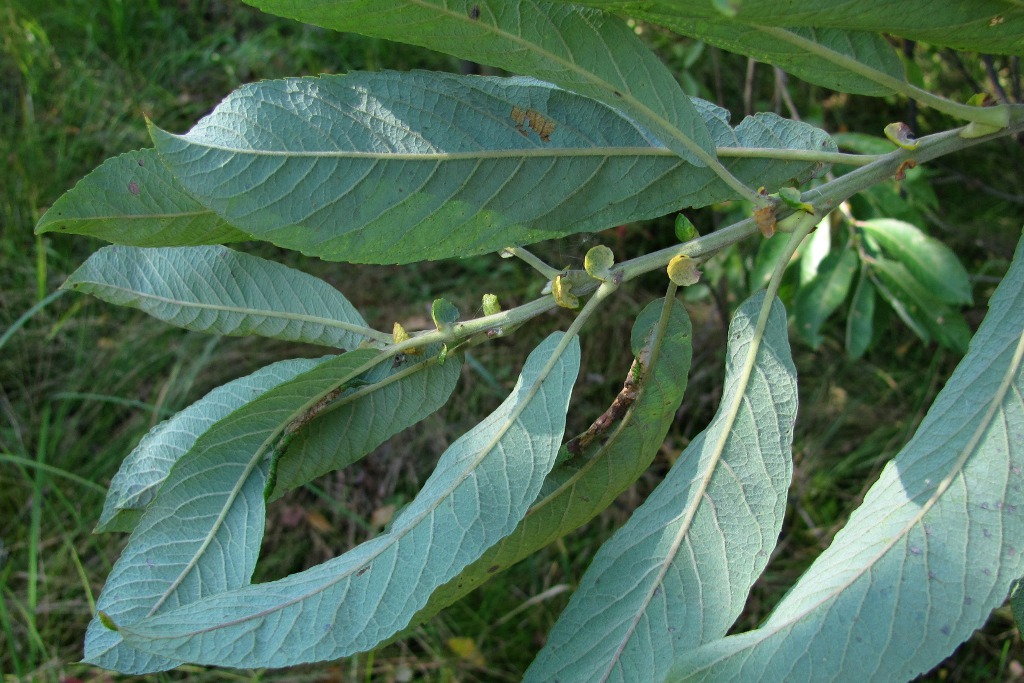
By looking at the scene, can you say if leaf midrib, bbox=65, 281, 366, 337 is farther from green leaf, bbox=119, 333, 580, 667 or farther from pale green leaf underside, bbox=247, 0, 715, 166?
pale green leaf underside, bbox=247, 0, 715, 166

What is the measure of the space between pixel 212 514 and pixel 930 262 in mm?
1583

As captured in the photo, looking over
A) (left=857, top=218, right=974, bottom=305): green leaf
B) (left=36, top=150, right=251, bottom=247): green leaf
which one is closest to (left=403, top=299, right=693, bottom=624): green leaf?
(left=36, top=150, right=251, bottom=247): green leaf

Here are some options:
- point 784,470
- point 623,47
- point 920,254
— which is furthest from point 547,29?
point 920,254

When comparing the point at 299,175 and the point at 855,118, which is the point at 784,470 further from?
the point at 855,118

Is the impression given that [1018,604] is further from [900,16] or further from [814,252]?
[814,252]

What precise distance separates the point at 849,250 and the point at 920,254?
6.6 inches

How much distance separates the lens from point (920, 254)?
1.87 meters

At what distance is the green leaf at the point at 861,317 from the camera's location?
80.6 inches

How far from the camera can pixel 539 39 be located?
0.86m

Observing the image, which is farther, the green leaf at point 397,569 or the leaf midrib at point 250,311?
the leaf midrib at point 250,311

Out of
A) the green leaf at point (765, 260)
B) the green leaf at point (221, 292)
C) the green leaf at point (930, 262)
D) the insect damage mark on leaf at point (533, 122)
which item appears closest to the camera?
the insect damage mark on leaf at point (533, 122)

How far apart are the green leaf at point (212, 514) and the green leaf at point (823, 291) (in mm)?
1283

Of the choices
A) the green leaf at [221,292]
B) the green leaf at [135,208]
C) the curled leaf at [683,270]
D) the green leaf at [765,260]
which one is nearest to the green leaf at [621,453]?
the curled leaf at [683,270]

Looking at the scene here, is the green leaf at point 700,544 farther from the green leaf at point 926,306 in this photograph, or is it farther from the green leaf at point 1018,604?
the green leaf at point 926,306
